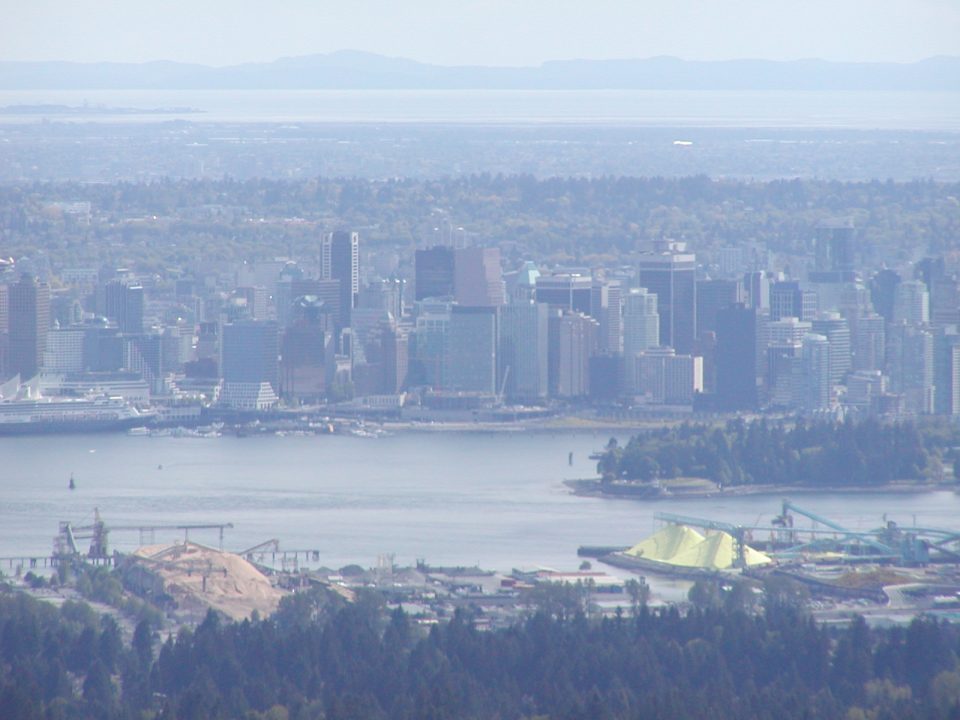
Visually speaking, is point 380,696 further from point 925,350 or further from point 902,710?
point 925,350

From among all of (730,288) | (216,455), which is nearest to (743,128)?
(730,288)

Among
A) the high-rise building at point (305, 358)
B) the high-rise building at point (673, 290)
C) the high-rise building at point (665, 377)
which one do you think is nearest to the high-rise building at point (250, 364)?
the high-rise building at point (305, 358)

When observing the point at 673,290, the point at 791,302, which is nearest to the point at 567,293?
the point at 673,290

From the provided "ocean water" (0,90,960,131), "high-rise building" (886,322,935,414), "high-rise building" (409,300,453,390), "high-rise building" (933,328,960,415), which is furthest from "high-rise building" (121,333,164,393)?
"ocean water" (0,90,960,131)

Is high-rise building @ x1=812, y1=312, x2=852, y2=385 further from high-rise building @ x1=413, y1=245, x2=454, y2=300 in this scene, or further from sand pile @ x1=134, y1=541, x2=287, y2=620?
sand pile @ x1=134, y1=541, x2=287, y2=620

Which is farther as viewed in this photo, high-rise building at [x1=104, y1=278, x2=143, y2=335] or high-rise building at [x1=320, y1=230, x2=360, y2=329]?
high-rise building at [x1=320, y1=230, x2=360, y2=329]
